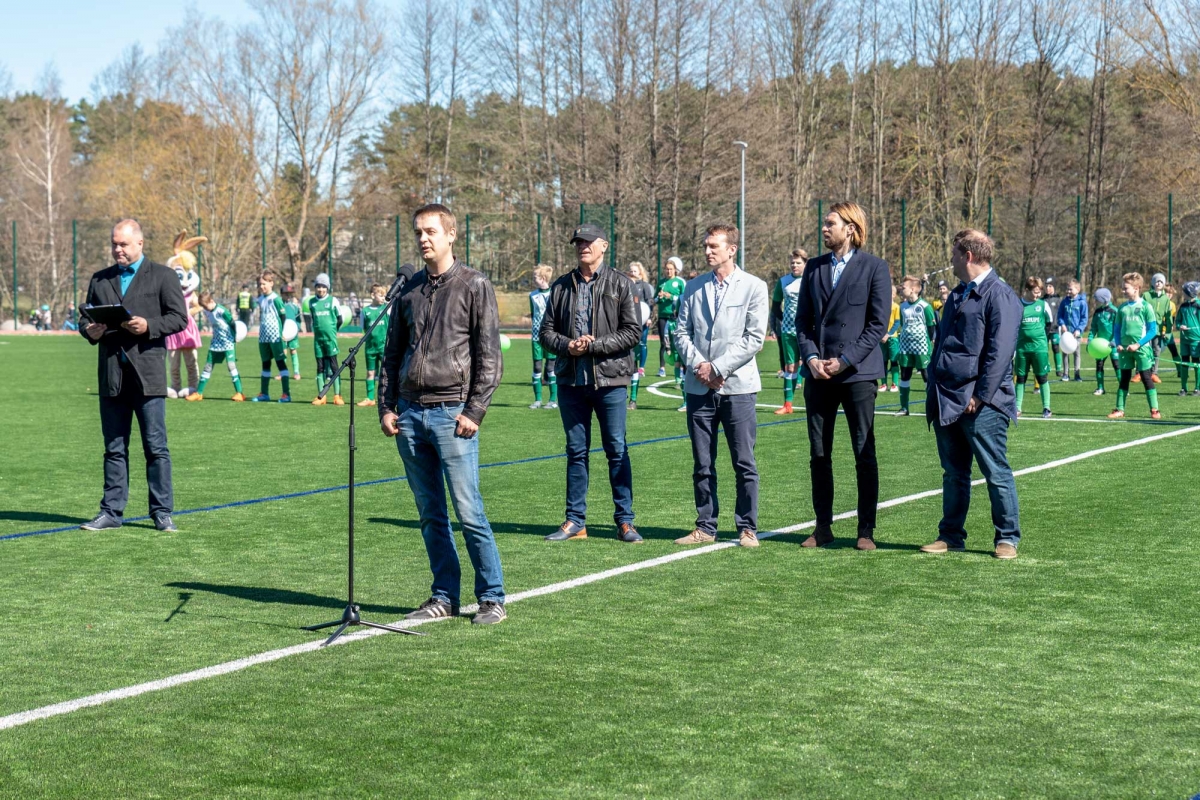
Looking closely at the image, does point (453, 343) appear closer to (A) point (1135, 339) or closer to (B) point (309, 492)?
(B) point (309, 492)

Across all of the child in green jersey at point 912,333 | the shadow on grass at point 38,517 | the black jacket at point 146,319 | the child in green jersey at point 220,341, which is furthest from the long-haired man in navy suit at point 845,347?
the child in green jersey at point 220,341

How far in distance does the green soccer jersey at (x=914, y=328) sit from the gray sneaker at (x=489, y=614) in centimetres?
1285

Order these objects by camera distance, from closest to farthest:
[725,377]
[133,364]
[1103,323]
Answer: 1. [725,377]
2. [133,364]
3. [1103,323]

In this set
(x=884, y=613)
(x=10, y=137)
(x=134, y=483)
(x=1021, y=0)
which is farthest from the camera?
(x=10, y=137)

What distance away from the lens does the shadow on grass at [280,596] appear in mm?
7113

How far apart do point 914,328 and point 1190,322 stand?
4768 millimetres

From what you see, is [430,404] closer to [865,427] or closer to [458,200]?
[865,427]

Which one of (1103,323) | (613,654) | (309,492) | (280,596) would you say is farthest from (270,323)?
(613,654)

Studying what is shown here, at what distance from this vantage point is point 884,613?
22.7 feet

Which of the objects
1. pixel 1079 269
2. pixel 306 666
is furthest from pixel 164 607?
pixel 1079 269

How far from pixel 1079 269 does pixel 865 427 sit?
3470 cm

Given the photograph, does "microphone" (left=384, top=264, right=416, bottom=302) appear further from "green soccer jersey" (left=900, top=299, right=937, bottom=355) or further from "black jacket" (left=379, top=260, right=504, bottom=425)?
"green soccer jersey" (left=900, top=299, right=937, bottom=355)

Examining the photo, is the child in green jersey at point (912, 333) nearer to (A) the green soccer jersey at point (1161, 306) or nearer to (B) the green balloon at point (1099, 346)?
(B) the green balloon at point (1099, 346)

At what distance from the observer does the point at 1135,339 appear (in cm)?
1789
